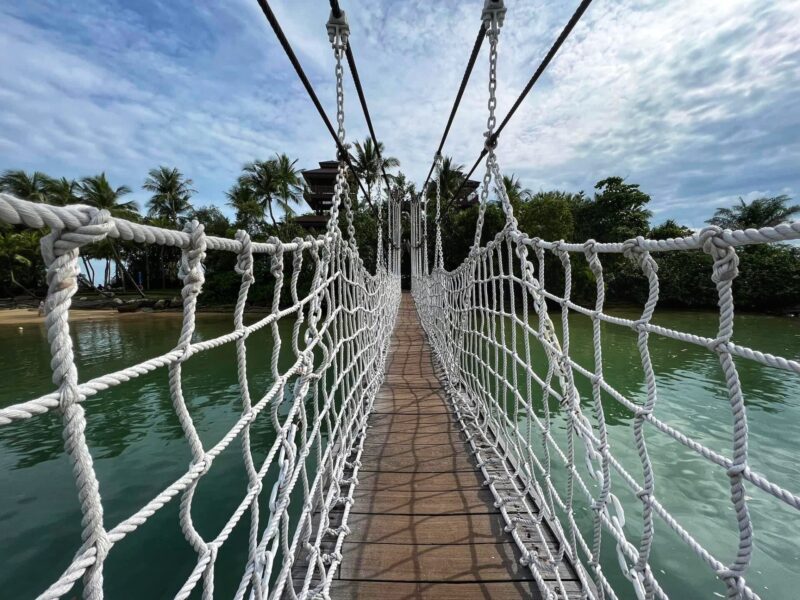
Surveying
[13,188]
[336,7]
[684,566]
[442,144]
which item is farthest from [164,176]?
[684,566]

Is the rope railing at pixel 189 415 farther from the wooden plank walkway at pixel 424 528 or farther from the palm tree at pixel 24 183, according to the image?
the palm tree at pixel 24 183

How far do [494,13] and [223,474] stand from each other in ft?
11.3

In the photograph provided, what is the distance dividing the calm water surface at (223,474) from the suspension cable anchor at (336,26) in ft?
8.64

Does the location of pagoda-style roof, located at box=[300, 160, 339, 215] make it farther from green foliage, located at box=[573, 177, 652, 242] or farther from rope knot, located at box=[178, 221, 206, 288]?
rope knot, located at box=[178, 221, 206, 288]

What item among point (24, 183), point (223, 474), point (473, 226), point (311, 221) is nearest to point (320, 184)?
point (311, 221)

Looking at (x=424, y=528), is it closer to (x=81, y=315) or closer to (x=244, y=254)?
(x=244, y=254)

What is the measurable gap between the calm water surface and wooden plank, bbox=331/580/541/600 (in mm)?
1345

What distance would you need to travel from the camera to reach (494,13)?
1.63 meters

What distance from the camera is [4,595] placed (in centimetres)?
211

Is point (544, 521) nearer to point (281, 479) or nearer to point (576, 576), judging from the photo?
point (576, 576)

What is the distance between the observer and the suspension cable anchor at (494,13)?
162 cm

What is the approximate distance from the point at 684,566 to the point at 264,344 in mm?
8048

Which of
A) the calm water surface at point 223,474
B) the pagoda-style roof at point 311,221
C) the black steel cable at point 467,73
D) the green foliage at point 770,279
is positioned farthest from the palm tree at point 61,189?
the green foliage at point 770,279

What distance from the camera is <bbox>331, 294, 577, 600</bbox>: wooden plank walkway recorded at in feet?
3.37
